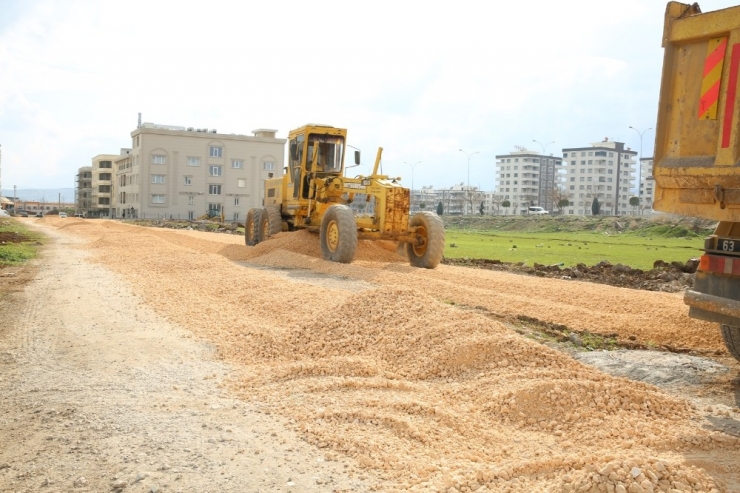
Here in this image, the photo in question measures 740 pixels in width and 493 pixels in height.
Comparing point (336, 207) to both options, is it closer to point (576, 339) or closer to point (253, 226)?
point (253, 226)

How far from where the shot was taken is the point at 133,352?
7492mm

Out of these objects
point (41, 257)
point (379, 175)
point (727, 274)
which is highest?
point (379, 175)

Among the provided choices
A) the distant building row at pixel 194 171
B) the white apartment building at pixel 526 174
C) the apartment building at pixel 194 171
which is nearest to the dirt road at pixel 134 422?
the distant building row at pixel 194 171

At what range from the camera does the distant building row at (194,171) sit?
82.1m

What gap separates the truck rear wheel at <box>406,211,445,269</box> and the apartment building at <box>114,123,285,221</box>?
6640 centimetres

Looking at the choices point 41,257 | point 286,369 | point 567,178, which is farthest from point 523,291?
point 567,178

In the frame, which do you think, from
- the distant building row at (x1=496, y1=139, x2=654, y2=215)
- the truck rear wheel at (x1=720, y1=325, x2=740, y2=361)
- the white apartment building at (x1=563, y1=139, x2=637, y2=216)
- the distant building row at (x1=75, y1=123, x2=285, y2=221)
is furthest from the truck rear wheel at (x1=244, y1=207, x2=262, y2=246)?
the white apartment building at (x1=563, y1=139, x2=637, y2=216)

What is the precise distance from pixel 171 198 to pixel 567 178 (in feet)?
360

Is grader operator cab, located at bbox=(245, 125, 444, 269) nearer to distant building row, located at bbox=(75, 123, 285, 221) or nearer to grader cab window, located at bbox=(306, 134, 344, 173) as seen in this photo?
grader cab window, located at bbox=(306, 134, 344, 173)

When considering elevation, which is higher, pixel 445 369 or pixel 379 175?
pixel 379 175

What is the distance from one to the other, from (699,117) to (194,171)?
82051mm

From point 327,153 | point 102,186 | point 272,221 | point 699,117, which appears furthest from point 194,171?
point 699,117

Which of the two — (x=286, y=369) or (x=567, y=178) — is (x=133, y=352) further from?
(x=567, y=178)

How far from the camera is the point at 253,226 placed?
2288cm
